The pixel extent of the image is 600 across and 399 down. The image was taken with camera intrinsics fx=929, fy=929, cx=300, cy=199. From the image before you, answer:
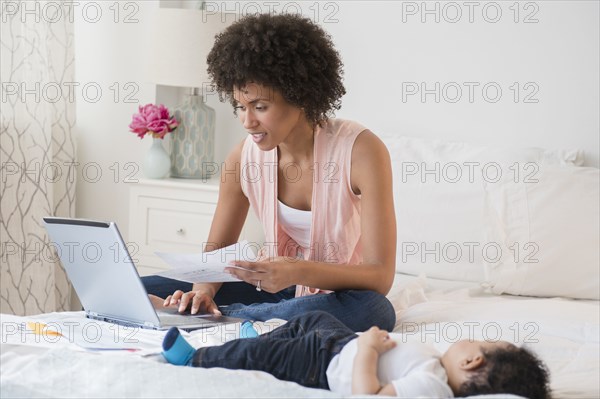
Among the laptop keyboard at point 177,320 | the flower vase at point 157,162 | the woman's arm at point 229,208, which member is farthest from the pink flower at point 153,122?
the laptop keyboard at point 177,320

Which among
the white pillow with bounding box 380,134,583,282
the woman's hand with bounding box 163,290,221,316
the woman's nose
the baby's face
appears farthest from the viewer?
the white pillow with bounding box 380,134,583,282

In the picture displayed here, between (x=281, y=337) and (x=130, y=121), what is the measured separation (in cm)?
219

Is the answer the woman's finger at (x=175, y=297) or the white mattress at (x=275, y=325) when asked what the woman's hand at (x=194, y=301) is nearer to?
the woman's finger at (x=175, y=297)

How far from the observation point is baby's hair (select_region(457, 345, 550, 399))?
1.47 metres

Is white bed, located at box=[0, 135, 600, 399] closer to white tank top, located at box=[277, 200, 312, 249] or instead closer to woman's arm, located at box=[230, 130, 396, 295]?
woman's arm, located at box=[230, 130, 396, 295]

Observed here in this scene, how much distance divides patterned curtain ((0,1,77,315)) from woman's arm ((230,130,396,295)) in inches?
60.2

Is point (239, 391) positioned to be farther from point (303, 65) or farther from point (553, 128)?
point (553, 128)

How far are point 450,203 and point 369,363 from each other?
1.43 meters

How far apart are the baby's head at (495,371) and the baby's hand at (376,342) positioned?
11 cm

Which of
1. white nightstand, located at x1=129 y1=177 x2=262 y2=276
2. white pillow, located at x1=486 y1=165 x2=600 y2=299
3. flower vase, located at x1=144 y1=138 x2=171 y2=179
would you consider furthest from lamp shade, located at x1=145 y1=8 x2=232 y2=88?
white pillow, located at x1=486 y1=165 x2=600 y2=299

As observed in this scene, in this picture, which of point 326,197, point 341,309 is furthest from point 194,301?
point 326,197

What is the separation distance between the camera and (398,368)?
1558 millimetres

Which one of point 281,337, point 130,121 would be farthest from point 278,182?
point 130,121

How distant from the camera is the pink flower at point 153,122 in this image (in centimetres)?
335
